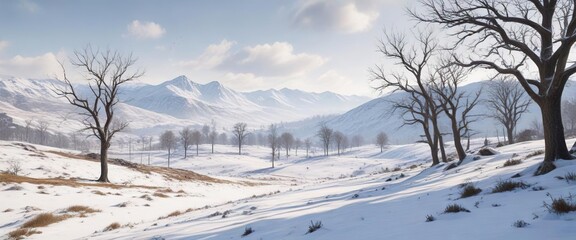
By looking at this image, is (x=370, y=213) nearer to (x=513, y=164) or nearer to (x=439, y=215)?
(x=439, y=215)

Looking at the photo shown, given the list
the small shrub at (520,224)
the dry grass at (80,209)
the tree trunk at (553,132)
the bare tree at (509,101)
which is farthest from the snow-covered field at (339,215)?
the bare tree at (509,101)

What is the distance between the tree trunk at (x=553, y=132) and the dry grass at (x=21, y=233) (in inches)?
646

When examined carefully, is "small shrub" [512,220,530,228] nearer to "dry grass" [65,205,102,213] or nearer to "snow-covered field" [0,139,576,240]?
"snow-covered field" [0,139,576,240]

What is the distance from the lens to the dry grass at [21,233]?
1017cm

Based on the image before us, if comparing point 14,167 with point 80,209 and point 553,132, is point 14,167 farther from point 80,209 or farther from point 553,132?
point 553,132

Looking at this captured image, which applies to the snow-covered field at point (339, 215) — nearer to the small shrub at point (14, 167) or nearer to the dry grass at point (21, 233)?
the dry grass at point (21, 233)

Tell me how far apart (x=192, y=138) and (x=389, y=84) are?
123 m

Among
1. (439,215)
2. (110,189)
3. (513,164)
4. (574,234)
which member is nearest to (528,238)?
(574,234)

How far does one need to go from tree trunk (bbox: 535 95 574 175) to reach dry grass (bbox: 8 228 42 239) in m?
16.4

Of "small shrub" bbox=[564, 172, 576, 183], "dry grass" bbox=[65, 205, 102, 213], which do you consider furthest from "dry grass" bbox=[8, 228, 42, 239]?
"small shrub" bbox=[564, 172, 576, 183]

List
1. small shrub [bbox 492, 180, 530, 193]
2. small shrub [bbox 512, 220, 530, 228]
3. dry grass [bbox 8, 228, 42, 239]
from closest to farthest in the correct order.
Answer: small shrub [bbox 512, 220, 530, 228]
small shrub [bbox 492, 180, 530, 193]
dry grass [bbox 8, 228, 42, 239]

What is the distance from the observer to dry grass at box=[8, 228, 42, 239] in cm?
1017

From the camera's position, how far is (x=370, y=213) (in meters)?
7.66

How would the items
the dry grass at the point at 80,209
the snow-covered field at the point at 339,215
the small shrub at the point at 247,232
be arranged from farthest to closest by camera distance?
the dry grass at the point at 80,209, the small shrub at the point at 247,232, the snow-covered field at the point at 339,215
